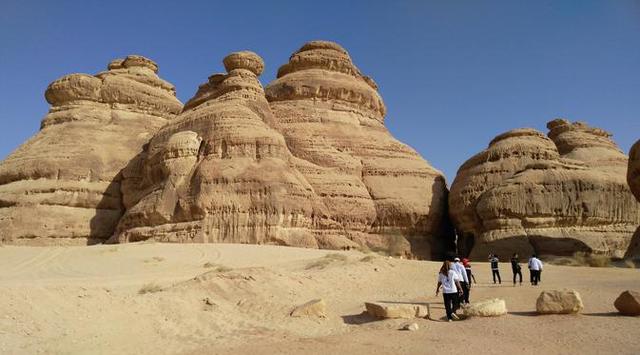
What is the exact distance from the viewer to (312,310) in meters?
9.73

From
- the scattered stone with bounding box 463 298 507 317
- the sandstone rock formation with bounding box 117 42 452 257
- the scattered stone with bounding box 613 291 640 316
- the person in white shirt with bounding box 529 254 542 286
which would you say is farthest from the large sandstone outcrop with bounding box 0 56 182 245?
the scattered stone with bounding box 613 291 640 316

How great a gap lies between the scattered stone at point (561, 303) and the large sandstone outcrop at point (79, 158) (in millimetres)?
25478

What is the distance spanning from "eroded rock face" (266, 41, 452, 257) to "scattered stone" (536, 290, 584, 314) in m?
17.1

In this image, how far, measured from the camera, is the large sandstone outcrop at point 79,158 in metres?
27.7

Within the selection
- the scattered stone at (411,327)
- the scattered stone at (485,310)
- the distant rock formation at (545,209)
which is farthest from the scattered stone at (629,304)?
the distant rock formation at (545,209)

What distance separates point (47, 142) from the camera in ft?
105

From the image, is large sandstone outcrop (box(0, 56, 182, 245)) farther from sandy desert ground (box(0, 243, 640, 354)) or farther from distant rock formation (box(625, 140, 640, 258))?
distant rock formation (box(625, 140, 640, 258))

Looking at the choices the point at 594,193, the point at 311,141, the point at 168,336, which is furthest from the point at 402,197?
the point at 168,336

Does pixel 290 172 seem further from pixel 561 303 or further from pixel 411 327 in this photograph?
pixel 561 303

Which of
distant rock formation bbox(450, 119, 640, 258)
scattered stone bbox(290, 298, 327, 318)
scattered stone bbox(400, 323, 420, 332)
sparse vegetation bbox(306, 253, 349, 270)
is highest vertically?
distant rock formation bbox(450, 119, 640, 258)

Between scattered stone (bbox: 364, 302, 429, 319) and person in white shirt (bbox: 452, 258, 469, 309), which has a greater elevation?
person in white shirt (bbox: 452, 258, 469, 309)

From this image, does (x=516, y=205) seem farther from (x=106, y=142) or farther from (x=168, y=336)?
(x=106, y=142)

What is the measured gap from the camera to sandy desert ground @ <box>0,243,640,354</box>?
24.4ft

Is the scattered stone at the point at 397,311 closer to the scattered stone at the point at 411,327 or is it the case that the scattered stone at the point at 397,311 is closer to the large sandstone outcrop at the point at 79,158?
the scattered stone at the point at 411,327
